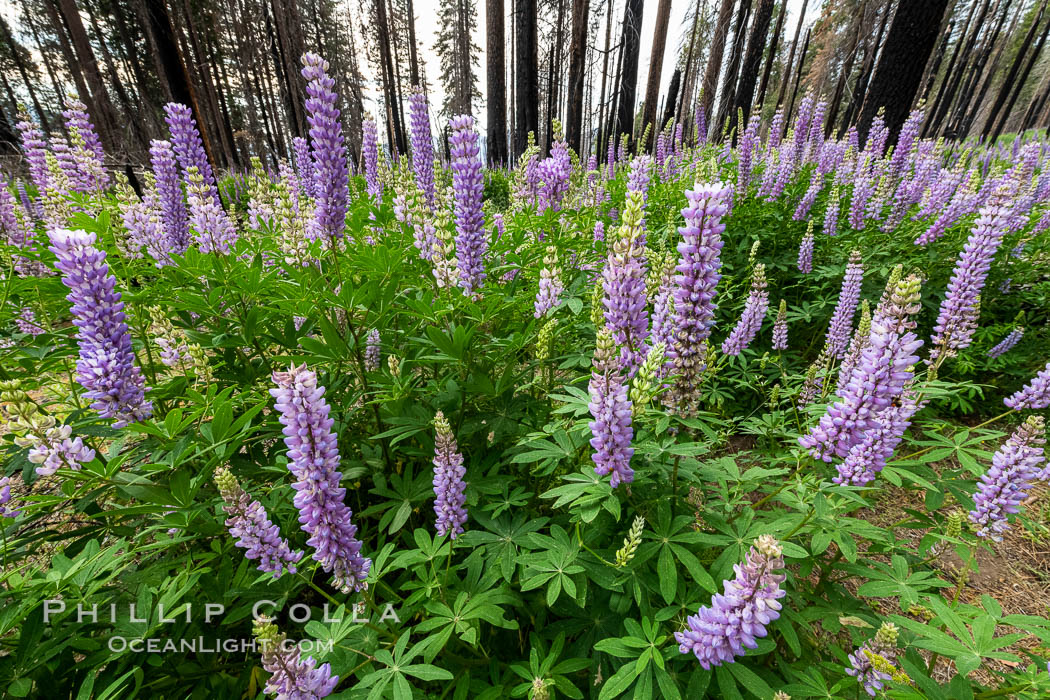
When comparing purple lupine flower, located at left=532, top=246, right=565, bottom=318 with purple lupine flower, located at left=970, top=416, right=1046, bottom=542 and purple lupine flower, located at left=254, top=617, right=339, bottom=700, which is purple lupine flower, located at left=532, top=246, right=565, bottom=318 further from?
purple lupine flower, located at left=970, top=416, right=1046, bottom=542

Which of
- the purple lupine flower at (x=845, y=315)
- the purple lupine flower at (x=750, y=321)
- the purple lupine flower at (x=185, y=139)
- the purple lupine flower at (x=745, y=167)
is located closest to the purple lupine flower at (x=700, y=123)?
the purple lupine flower at (x=745, y=167)

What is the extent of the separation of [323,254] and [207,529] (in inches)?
64.4

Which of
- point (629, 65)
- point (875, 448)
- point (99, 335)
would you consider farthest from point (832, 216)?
point (629, 65)

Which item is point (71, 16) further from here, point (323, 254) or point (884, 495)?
point (884, 495)

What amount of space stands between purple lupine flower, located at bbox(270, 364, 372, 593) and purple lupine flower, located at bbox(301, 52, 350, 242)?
1.27 meters

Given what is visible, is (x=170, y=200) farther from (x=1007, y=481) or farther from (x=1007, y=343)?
(x=1007, y=343)

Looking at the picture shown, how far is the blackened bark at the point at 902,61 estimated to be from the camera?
Answer: 662 cm

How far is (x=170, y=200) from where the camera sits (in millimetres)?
3213

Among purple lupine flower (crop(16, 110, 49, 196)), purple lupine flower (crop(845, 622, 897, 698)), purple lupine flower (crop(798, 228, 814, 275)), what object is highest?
purple lupine flower (crop(16, 110, 49, 196))

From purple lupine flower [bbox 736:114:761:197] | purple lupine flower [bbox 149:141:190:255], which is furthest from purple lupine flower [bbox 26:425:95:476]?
purple lupine flower [bbox 736:114:761:197]

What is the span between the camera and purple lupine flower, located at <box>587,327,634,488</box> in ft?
5.04

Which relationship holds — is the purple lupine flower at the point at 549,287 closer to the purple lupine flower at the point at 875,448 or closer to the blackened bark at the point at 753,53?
the purple lupine flower at the point at 875,448

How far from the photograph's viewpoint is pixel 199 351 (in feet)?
6.82

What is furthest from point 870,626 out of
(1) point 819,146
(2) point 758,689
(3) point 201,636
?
(1) point 819,146
